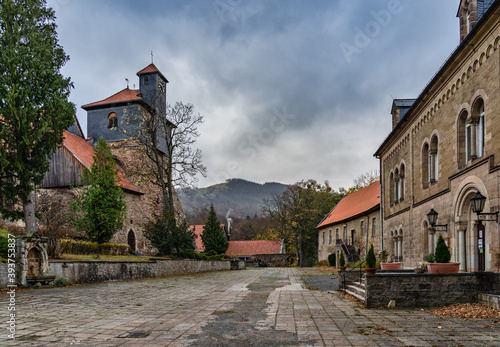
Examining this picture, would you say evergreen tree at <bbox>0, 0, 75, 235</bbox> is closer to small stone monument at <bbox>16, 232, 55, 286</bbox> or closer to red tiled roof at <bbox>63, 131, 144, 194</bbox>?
small stone monument at <bbox>16, 232, 55, 286</bbox>

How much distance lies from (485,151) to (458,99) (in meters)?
3.03

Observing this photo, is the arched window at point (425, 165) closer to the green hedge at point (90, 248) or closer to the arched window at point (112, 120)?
the green hedge at point (90, 248)

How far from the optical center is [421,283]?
916 centimetres

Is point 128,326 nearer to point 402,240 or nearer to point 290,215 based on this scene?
point 402,240

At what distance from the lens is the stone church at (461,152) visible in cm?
1044

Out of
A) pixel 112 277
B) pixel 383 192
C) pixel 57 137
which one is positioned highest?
pixel 57 137

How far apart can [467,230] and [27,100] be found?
56.3 ft

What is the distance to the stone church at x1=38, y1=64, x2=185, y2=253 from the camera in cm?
2983

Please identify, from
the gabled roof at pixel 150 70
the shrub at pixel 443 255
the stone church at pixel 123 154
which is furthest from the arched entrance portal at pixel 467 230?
the gabled roof at pixel 150 70

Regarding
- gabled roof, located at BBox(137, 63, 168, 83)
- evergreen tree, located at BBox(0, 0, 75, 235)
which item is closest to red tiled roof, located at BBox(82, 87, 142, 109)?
gabled roof, located at BBox(137, 63, 168, 83)

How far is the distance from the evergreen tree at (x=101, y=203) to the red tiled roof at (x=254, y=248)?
3524 centimetres

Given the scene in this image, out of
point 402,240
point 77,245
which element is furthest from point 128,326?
point 402,240

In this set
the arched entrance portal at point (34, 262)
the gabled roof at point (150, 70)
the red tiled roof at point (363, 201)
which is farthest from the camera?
the gabled roof at point (150, 70)

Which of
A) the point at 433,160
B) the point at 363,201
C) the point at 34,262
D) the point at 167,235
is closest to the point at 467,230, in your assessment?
the point at 433,160
